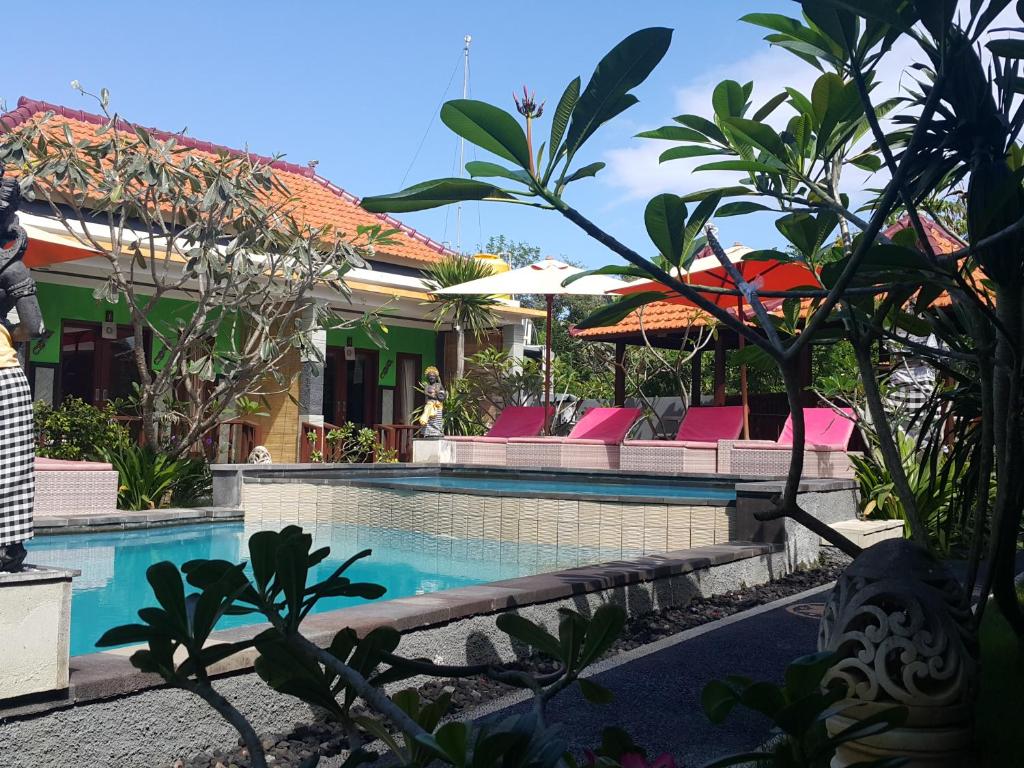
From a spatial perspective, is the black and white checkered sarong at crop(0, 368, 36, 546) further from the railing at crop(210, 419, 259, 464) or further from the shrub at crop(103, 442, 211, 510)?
the railing at crop(210, 419, 259, 464)

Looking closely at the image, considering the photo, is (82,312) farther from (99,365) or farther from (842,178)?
(842,178)

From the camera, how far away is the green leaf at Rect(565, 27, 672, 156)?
1.37m

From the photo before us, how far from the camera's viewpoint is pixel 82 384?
49.4 feet

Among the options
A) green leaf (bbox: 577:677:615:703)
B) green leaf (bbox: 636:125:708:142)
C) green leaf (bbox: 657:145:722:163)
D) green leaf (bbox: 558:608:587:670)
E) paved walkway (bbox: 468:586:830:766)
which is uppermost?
green leaf (bbox: 636:125:708:142)

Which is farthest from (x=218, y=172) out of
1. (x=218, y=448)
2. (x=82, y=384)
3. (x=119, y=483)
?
(x=82, y=384)

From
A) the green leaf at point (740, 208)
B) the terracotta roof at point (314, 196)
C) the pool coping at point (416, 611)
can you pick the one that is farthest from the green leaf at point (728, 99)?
the terracotta roof at point (314, 196)

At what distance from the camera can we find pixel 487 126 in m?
1.39

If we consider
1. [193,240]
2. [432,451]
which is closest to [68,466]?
[193,240]

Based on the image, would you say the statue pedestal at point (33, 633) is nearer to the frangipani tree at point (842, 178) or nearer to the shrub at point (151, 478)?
the frangipani tree at point (842, 178)

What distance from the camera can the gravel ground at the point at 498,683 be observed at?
3.16 m

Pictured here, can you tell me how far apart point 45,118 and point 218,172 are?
1.83 metres

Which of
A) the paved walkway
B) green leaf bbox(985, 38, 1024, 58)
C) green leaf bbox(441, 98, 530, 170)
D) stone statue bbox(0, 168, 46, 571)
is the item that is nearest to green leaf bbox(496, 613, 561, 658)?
green leaf bbox(441, 98, 530, 170)

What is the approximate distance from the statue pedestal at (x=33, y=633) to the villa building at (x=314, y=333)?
7.35 meters

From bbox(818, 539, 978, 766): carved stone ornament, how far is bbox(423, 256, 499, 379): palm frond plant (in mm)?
14979
